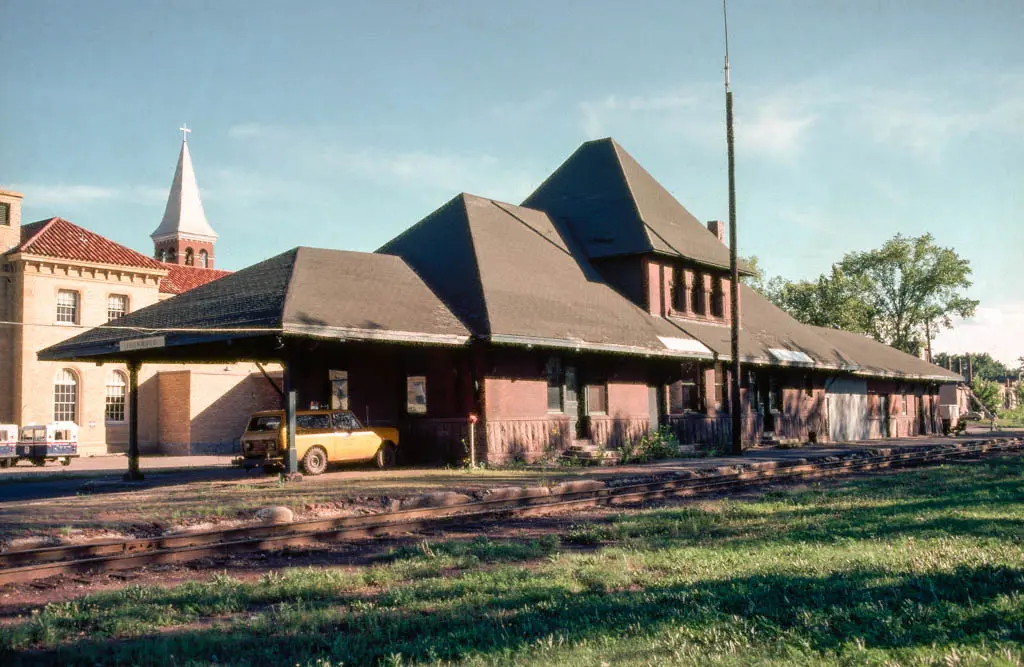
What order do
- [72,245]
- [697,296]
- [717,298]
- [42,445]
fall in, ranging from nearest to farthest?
[42,445] → [697,296] → [717,298] → [72,245]

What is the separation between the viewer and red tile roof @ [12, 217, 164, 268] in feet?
128

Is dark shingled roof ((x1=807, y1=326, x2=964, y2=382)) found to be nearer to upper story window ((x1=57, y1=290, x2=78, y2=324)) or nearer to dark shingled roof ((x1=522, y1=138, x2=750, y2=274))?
dark shingled roof ((x1=522, y1=138, x2=750, y2=274))

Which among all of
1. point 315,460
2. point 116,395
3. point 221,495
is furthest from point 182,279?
point 221,495

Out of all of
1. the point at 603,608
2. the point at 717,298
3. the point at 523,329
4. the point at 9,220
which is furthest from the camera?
the point at 9,220

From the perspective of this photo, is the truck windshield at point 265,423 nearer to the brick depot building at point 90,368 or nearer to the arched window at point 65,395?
the brick depot building at point 90,368

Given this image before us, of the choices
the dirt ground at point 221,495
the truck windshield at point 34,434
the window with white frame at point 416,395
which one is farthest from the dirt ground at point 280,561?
the truck windshield at point 34,434

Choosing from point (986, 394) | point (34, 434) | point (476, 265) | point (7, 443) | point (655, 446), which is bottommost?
point (655, 446)

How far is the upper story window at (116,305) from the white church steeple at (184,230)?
30.7m

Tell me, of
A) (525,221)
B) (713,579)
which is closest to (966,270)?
(525,221)

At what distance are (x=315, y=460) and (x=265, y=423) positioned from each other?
1570 millimetres

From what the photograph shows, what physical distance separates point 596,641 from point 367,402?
2000cm

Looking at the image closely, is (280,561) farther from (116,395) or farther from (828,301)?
(828,301)

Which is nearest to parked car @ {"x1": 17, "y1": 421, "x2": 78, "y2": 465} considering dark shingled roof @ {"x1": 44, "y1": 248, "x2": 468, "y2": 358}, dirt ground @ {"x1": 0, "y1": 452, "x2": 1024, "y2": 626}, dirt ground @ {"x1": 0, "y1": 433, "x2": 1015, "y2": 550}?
dirt ground @ {"x1": 0, "y1": 433, "x2": 1015, "y2": 550}

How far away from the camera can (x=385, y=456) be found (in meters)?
24.2
